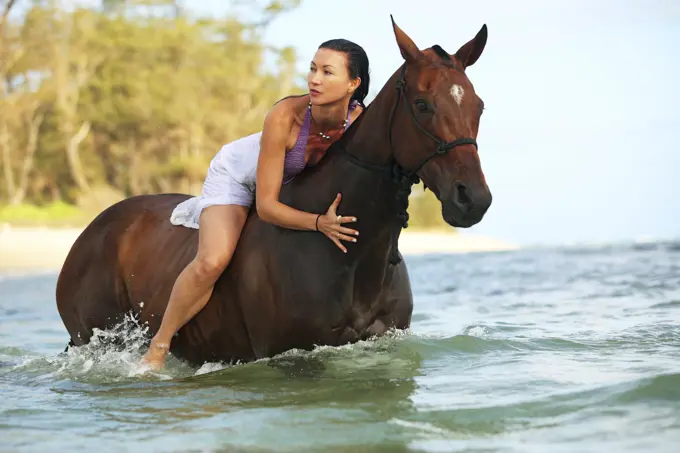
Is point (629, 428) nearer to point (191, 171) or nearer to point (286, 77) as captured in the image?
point (191, 171)

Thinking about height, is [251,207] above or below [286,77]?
below

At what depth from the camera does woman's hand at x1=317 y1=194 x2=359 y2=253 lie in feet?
13.7

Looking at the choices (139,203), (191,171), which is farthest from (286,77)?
(139,203)

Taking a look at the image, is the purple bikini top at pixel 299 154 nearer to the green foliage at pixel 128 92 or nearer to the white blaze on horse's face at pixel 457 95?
the white blaze on horse's face at pixel 457 95

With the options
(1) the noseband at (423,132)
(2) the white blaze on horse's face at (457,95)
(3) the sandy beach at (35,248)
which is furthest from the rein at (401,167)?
(3) the sandy beach at (35,248)

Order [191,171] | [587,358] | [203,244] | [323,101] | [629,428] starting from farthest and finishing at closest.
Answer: [191,171], [587,358], [203,244], [323,101], [629,428]

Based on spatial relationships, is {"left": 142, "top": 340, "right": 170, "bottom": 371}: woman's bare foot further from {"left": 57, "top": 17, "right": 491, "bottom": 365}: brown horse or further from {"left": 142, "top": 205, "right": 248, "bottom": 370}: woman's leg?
{"left": 57, "top": 17, "right": 491, "bottom": 365}: brown horse

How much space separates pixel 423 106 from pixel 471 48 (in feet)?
1.29

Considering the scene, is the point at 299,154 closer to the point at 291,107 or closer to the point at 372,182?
the point at 291,107

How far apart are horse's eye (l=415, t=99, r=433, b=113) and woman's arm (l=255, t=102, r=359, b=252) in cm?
61

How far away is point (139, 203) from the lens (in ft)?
18.8

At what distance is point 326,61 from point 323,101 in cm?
18

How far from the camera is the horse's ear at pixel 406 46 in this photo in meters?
3.99

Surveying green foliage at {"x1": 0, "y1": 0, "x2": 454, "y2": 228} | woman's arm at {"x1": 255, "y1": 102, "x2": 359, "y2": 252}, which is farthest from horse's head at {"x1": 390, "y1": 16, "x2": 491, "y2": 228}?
green foliage at {"x1": 0, "y1": 0, "x2": 454, "y2": 228}
